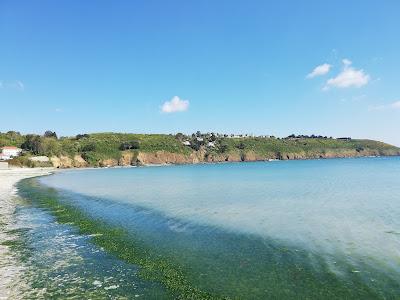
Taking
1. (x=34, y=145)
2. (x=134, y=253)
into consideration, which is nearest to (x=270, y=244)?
(x=134, y=253)

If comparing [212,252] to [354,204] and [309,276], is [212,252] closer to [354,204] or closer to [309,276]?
[309,276]

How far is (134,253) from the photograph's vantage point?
19844 mm

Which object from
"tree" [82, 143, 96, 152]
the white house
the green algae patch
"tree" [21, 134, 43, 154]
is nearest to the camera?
the green algae patch

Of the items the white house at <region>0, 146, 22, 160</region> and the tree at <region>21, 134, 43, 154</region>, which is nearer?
the white house at <region>0, 146, 22, 160</region>

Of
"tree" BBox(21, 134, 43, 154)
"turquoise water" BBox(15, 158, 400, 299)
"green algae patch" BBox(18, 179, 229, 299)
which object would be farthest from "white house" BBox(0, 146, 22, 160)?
"green algae patch" BBox(18, 179, 229, 299)

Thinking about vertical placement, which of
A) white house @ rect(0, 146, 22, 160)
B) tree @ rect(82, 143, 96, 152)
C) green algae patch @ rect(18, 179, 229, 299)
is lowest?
green algae patch @ rect(18, 179, 229, 299)

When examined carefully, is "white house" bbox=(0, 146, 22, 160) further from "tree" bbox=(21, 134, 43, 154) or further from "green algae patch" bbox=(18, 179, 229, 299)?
"green algae patch" bbox=(18, 179, 229, 299)

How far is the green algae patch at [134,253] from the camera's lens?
1451cm

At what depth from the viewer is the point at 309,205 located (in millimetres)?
37375

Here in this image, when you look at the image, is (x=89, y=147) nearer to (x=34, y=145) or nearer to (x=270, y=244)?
(x=34, y=145)

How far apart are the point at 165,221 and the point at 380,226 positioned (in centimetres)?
1566

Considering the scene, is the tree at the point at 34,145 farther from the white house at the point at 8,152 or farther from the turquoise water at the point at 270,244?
the turquoise water at the point at 270,244

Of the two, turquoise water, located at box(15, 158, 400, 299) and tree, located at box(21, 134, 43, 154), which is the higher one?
tree, located at box(21, 134, 43, 154)

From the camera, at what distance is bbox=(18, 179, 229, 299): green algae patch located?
1451cm
